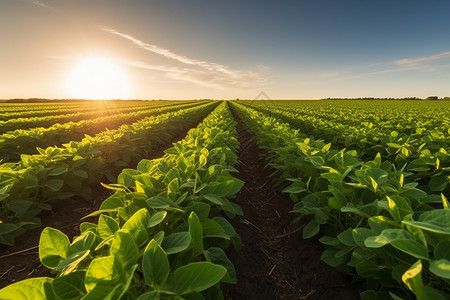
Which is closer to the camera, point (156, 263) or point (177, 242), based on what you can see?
point (156, 263)

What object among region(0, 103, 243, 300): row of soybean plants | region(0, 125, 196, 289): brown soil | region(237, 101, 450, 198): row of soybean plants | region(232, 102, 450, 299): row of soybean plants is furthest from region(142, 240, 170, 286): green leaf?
region(0, 125, 196, 289): brown soil

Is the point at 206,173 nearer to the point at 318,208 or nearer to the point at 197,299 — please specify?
the point at 318,208

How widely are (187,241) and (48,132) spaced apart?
7956 millimetres

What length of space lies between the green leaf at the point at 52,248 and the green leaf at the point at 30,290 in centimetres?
14

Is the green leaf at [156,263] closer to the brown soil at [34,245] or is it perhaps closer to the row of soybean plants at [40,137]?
the brown soil at [34,245]

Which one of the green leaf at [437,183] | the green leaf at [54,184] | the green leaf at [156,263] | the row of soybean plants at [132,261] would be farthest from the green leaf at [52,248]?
the green leaf at [437,183]

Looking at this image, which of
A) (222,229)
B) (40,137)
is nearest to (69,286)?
(222,229)

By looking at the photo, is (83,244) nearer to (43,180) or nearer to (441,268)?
(441,268)

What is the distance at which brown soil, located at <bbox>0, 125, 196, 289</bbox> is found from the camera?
94.3 inches

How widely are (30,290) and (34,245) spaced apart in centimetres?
257

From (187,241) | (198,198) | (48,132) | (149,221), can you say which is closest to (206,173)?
(198,198)

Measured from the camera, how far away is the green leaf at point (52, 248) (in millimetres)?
1025

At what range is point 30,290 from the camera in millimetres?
865

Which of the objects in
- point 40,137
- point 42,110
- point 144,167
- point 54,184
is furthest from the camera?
point 42,110
